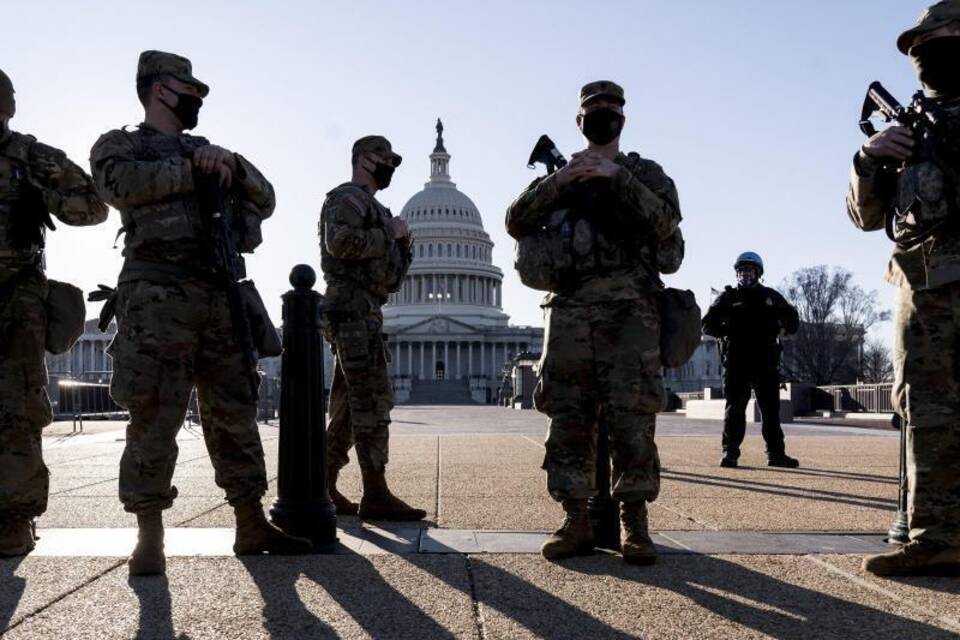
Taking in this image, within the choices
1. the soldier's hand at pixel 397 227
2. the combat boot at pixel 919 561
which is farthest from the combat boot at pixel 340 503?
the combat boot at pixel 919 561

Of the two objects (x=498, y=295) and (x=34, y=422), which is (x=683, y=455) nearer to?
(x=34, y=422)

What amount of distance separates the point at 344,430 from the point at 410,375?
109 m

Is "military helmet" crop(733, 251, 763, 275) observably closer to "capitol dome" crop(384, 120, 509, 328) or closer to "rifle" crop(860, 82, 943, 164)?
"rifle" crop(860, 82, 943, 164)

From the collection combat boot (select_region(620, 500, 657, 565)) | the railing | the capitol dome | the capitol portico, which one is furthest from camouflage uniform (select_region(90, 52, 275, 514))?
the capitol dome

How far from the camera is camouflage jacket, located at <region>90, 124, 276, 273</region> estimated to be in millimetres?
4301

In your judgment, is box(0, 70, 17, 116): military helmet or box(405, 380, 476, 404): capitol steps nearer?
box(0, 70, 17, 116): military helmet

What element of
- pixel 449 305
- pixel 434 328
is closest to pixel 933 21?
pixel 434 328

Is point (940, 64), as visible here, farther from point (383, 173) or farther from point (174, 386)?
point (174, 386)

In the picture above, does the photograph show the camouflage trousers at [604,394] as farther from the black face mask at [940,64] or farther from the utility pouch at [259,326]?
the black face mask at [940,64]

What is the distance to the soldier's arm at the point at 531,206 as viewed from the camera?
464 centimetres

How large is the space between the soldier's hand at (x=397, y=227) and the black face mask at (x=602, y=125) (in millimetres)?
1736

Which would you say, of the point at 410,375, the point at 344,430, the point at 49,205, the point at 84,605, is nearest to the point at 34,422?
the point at 49,205

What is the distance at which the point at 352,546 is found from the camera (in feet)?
15.9

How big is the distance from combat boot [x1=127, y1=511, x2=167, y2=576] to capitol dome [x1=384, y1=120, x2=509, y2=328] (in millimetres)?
119051
